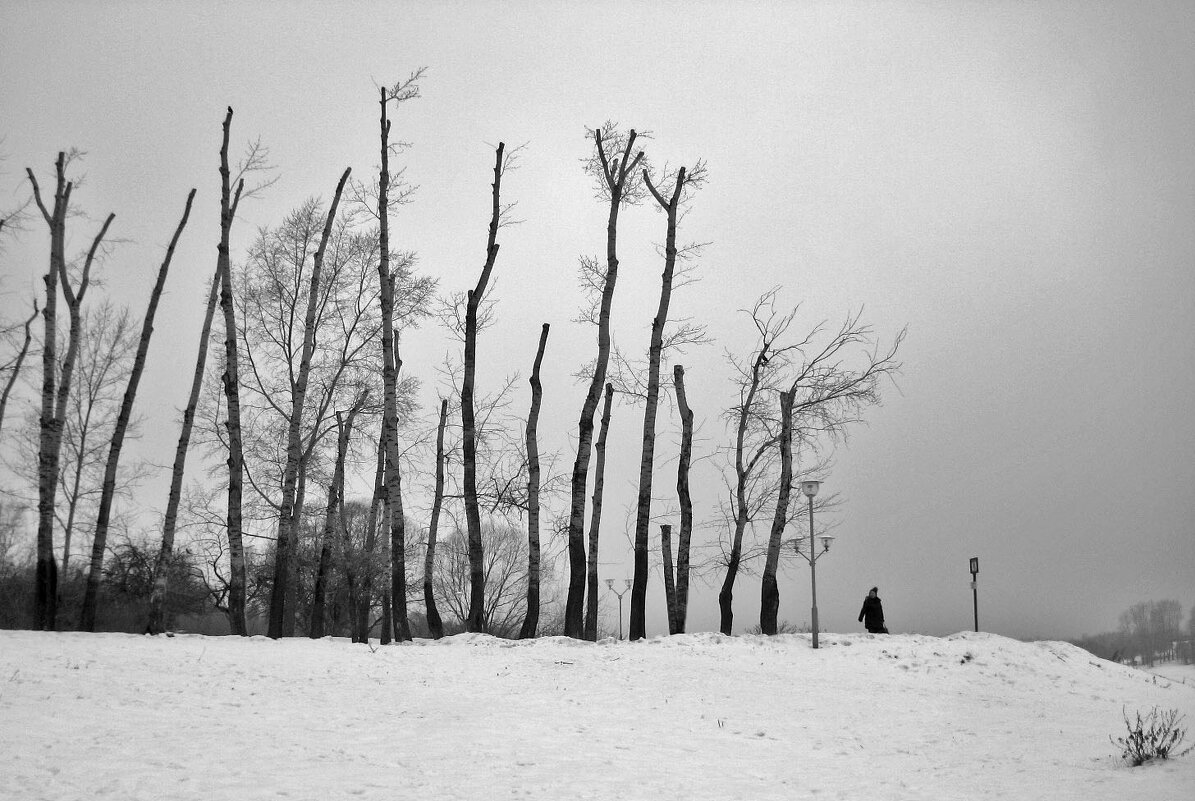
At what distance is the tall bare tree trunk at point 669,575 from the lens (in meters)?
19.3

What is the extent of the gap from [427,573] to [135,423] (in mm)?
11520

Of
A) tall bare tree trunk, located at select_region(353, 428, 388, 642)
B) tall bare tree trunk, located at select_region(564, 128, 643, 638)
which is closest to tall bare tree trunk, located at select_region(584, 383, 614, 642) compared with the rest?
tall bare tree trunk, located at select_region(564, 128, 643, 638)

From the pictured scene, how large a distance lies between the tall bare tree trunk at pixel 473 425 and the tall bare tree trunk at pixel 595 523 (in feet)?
8.84

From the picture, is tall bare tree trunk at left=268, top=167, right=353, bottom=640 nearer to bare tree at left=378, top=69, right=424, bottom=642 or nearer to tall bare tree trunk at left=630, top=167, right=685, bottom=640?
bare tree at left=378, top=69, right=424, bottom=642

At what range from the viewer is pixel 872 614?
2102cm

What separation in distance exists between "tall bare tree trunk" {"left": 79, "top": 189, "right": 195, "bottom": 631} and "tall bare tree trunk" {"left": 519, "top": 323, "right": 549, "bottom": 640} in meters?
8.58

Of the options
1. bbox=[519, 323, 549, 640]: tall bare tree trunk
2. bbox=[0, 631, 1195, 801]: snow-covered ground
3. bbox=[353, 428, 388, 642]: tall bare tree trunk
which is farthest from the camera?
bbox=[353, 428, 388, 642]: tall bare tree trunk

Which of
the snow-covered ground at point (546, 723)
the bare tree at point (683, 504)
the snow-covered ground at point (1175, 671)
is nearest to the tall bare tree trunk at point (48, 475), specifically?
the snow-covered ground at point (546, 723)

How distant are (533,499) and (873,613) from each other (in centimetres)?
940

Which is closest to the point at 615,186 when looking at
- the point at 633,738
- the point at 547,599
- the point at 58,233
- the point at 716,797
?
the point at 58,233

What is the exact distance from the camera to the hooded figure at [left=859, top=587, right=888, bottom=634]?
68.4ft

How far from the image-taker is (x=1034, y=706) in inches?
537

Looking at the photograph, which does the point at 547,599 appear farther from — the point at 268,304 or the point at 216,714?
the point at 216,714

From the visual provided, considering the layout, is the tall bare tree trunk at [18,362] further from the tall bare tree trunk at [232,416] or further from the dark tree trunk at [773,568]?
the dark tree trunk at [773,568]
